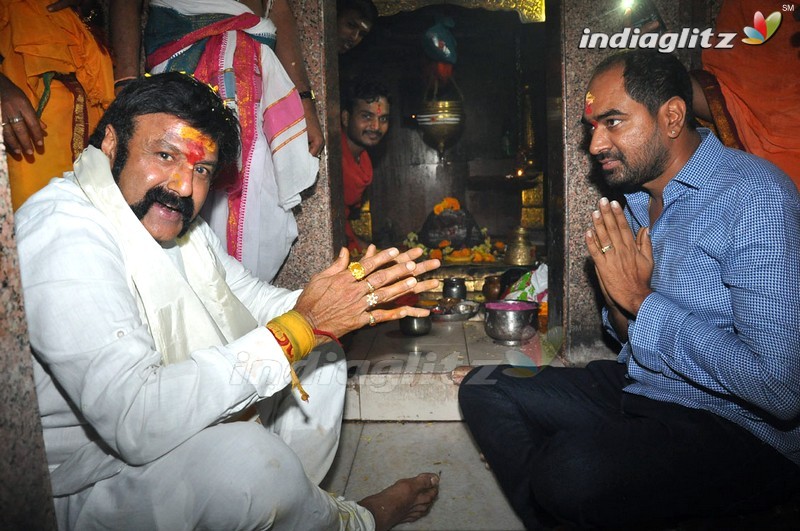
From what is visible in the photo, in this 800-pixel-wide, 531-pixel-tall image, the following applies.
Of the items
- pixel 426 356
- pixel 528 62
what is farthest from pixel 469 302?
pixel 528 62

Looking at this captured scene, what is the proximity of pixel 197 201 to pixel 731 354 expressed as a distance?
73.1 inches

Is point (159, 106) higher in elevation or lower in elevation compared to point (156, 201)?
higher

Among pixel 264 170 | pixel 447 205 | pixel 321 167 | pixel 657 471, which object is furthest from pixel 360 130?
pixel 657 471

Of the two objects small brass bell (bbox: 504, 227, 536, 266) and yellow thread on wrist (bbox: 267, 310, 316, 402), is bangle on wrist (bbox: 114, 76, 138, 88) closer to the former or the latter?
yellow thread on wrist (bbox: 267, 310, 316, 402)

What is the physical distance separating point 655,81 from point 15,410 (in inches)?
94.6

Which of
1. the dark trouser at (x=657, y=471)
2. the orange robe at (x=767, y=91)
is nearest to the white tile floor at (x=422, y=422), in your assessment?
the dark trouser at (x=657, y=471)

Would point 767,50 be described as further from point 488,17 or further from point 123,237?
point 488,17

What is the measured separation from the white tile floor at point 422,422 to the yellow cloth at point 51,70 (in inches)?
80.3

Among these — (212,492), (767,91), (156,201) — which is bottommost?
(212,492)

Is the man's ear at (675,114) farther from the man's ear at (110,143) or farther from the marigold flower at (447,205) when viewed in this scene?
the marigold flower at (447,205)

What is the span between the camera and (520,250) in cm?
566

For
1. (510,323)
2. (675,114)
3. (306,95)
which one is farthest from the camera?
(510,323)

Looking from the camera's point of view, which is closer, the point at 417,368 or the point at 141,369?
the point at 141,369

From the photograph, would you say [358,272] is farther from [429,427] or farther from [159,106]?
[429,427]
